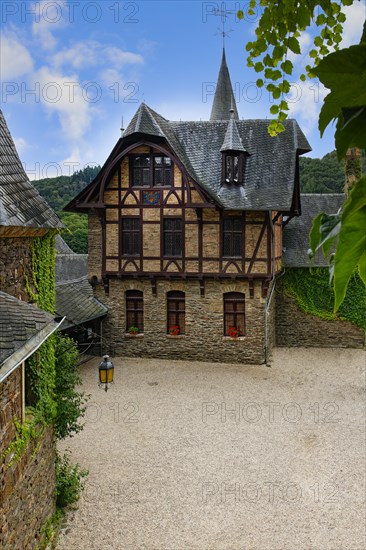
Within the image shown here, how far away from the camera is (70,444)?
9477mm

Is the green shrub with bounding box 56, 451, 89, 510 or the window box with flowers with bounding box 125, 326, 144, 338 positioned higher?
the window box with flowers with bounding box 125, 326, 144, 338

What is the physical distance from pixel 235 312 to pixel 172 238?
10.1ft

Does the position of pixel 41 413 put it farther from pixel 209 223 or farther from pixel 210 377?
pixel 209 223

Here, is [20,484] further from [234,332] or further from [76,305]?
[234,332]

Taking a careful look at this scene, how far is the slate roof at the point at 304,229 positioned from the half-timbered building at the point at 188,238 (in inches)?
Answer: 48.3

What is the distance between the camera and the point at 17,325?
14.4 feet

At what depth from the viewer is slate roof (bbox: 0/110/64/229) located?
→ 4971 mm

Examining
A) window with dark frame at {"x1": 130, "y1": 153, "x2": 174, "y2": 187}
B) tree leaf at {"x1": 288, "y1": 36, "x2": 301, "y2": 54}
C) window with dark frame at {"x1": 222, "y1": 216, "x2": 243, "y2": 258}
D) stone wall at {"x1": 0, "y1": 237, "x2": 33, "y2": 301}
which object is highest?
window with dark frame at {"x1": 130, "y1": 153, "x2": 174, "y2": 187}

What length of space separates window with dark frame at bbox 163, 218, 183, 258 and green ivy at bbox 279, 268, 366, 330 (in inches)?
175

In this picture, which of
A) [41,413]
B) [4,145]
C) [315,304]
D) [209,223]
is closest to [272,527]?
[41,413]

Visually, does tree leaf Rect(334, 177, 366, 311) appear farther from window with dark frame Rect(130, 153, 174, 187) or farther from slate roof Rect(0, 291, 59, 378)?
window with dark frame Rect(130, 153, 174, 187)

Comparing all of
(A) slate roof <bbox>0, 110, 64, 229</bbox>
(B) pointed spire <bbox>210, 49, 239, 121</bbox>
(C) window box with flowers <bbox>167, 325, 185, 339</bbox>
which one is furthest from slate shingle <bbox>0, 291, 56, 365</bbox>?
(B) pointed spire <bbox>210, 49, 239, 121</bbox>

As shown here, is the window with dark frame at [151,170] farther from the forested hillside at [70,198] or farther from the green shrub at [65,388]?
the forested hillside at [70,198]

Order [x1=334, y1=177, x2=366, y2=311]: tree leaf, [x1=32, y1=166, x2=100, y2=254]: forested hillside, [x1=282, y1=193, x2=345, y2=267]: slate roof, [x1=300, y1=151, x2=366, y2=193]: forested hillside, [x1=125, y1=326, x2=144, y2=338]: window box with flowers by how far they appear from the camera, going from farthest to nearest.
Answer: [x1=32, y1=166, x2=100, y2=254]: forested hillside < [x1=300, y1=151, x2=366, y2=193]: forested hillside < [x1=282, y1=193, x2=345, y2=267]: slate roof < [x1=125, y1=326, x2=144, y2=338]: window box with flowers < [x1=334, y1=177, x2=366, y2=311]: tree leaf
